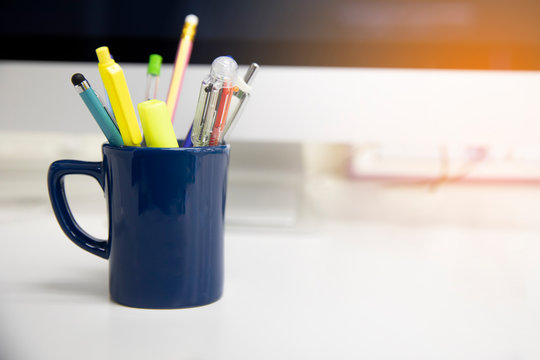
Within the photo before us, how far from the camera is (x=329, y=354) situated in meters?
0.24

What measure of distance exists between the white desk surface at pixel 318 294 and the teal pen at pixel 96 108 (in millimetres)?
92

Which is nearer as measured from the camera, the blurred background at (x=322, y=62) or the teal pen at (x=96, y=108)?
the teal pen at (x=96, y=108)

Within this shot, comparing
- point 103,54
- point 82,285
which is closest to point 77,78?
point 103,54

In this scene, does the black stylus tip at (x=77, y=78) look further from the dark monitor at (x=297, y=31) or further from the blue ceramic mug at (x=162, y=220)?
the dark monitor at (x=297, y=31)

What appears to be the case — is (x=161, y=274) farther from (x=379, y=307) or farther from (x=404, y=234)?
(x=404, y=234)

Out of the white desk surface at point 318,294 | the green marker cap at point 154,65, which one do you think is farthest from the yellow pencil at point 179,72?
the white desk surface at point 318,294

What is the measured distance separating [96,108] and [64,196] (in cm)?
6

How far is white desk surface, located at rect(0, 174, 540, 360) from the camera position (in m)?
0.25

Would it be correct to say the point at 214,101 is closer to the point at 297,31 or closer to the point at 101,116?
the point at 101,116

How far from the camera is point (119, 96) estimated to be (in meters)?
0.27

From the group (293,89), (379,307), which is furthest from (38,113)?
(379,307)

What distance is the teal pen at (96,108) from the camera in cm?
27

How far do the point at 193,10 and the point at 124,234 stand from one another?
0.78 feet

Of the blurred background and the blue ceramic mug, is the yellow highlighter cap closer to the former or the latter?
the blue ceramic mug
